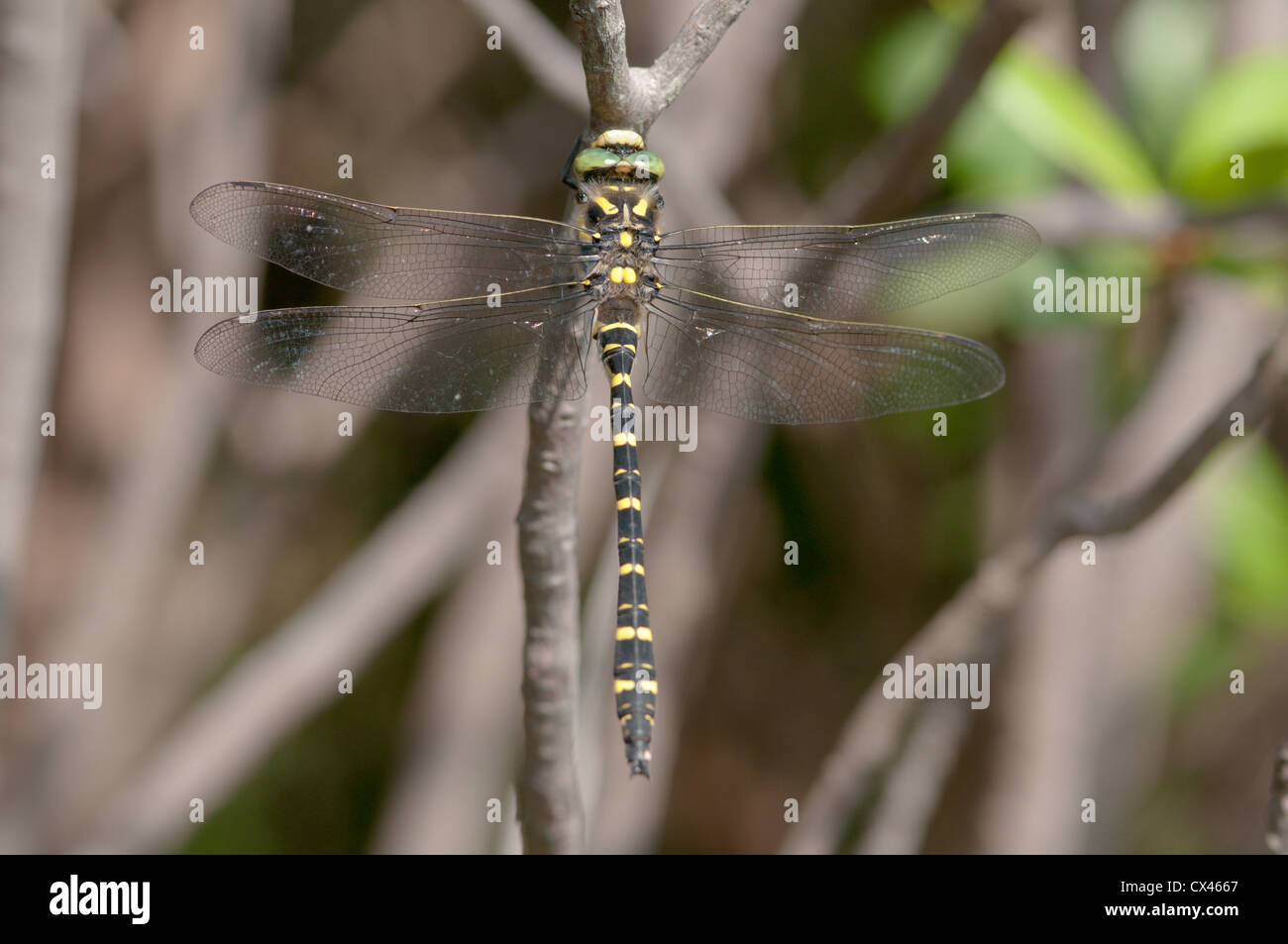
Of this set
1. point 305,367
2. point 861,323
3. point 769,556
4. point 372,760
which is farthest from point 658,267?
point 372,760

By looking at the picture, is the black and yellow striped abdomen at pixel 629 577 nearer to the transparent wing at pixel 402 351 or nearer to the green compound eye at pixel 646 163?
the transparent wing at pixel 402 351

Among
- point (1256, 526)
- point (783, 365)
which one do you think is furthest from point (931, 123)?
point (1256, 526)

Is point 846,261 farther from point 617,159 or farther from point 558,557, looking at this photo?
point 558,557

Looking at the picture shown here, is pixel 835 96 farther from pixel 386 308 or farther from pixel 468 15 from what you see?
pixel 386 308

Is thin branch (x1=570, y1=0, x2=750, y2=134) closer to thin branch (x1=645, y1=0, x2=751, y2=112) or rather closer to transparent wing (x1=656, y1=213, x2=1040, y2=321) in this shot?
thin branch (x1=645, y1=0, x2=751, y2=112)

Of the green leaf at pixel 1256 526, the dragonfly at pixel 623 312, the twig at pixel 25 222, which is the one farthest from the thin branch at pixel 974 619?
the twig at pixel 25 222
